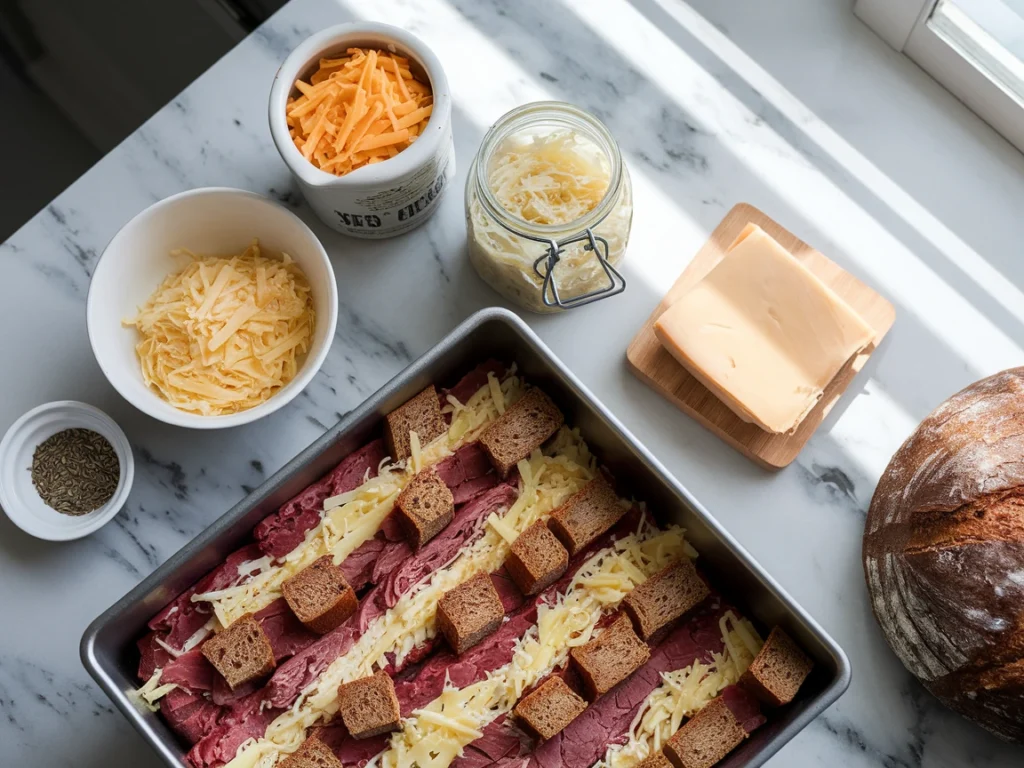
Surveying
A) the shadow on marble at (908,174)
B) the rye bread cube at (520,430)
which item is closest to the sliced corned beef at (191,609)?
the rye bread cube at (520,430)

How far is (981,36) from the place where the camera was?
1.72 meters

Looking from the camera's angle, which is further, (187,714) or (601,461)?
(601,461)

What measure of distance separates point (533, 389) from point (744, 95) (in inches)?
27.3

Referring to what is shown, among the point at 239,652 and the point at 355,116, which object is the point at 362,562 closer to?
the point at 239,652

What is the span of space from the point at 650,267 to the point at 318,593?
771 millimetres

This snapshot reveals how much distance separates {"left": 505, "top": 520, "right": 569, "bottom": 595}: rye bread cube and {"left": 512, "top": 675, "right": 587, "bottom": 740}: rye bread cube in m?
0.14

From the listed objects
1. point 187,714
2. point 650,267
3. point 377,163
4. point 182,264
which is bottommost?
point 187,714

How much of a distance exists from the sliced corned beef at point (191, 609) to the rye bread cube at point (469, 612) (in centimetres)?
29

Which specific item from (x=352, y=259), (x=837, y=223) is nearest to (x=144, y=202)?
(x=352, y=259)

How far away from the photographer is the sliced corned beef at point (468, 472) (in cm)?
152

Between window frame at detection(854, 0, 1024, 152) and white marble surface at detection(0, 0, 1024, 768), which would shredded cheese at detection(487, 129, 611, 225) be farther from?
window frame at detection(854, 0, 1024, 152)

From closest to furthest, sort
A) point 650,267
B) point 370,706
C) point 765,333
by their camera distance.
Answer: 1. point 370,706
2. point 765,333
3. point 650,267

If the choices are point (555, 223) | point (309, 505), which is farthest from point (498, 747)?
point (555, 223)

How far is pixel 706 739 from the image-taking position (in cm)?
141
